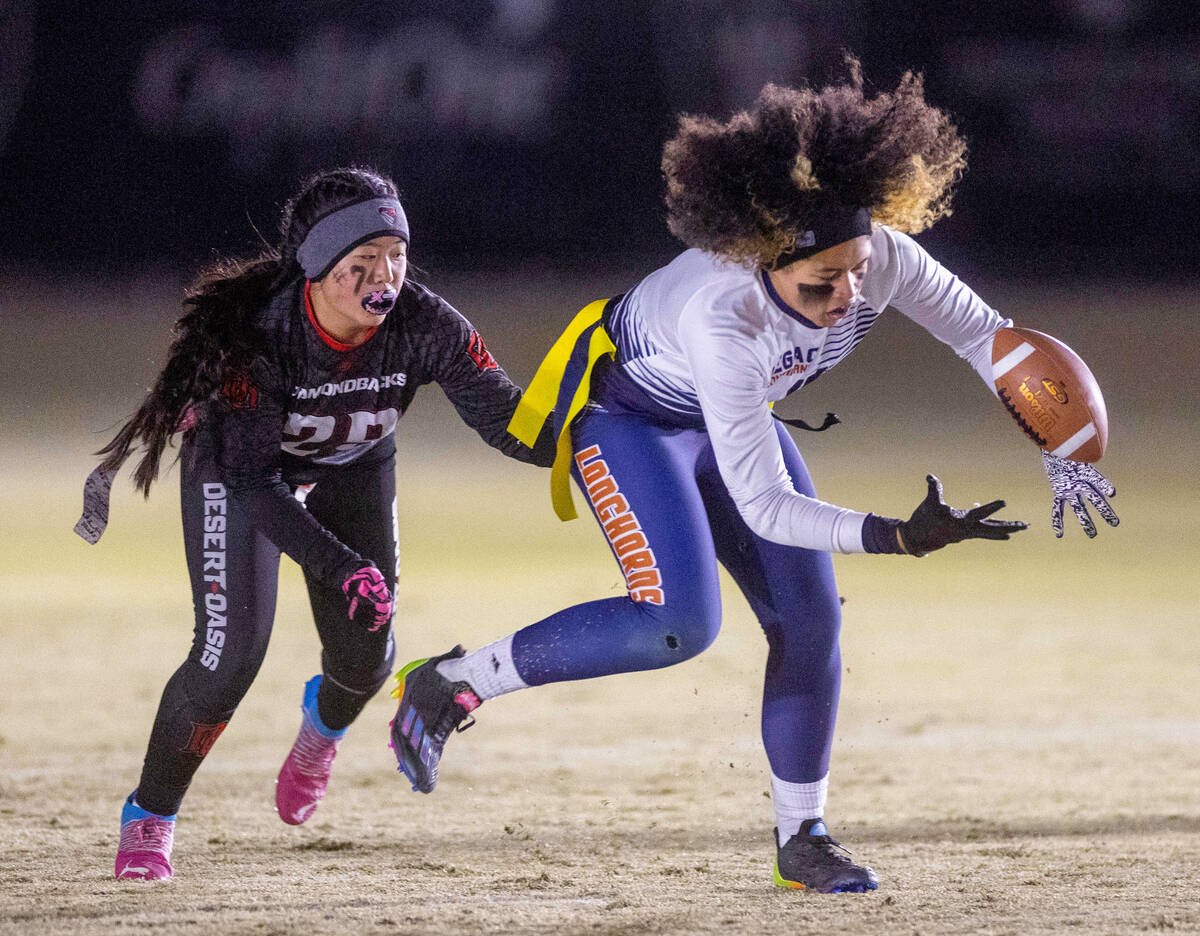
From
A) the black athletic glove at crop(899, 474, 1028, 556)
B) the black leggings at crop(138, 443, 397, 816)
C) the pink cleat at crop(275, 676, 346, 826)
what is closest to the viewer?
the black athletic glove at crop(899, 474, 1028, 556)

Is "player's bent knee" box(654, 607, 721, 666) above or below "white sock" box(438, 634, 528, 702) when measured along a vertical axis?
above

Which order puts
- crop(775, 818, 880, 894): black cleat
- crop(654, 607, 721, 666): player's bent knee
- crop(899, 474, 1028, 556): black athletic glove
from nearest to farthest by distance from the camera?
crop(899, 474, 1028, 556): black athletic glove, crop(654, 607, 721, 666): player's bent knee, crop(775, 818, 880, 894): black cleat

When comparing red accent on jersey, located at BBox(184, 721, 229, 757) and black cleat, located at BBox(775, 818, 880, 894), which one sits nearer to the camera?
black cleat, located at BBox(775, 818, 880, 894)

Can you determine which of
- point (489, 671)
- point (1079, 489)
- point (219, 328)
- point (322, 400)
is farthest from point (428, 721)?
point (1079, 489)

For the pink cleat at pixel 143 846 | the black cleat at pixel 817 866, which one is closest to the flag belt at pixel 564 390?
the black cleat at pixel 817 866

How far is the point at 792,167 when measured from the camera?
3.16 m

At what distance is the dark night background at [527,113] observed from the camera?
1562 cm

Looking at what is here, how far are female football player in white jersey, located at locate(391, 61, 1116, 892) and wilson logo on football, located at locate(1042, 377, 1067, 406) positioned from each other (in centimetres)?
17

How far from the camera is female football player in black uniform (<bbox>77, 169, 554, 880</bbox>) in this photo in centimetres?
358

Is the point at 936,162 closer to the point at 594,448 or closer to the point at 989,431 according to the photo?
the point at 594,448

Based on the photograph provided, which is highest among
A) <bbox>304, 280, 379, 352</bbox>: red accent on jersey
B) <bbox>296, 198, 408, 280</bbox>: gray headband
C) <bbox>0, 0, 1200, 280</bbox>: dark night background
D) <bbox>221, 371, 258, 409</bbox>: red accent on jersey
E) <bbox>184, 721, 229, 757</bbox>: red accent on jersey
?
<bbox>0, 0, 1200, 280</bbox>: dark night background

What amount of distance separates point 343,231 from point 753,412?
3.84 feet

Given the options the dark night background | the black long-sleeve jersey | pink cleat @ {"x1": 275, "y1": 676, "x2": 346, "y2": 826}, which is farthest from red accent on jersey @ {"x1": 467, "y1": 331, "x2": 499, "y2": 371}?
the dark night background

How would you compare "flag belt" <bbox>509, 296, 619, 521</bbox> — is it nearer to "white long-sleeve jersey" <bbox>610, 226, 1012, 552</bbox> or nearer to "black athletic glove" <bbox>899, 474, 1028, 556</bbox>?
"white long-sleeve jersey" <bbox>610, 226, 1012, 552</bbox>
